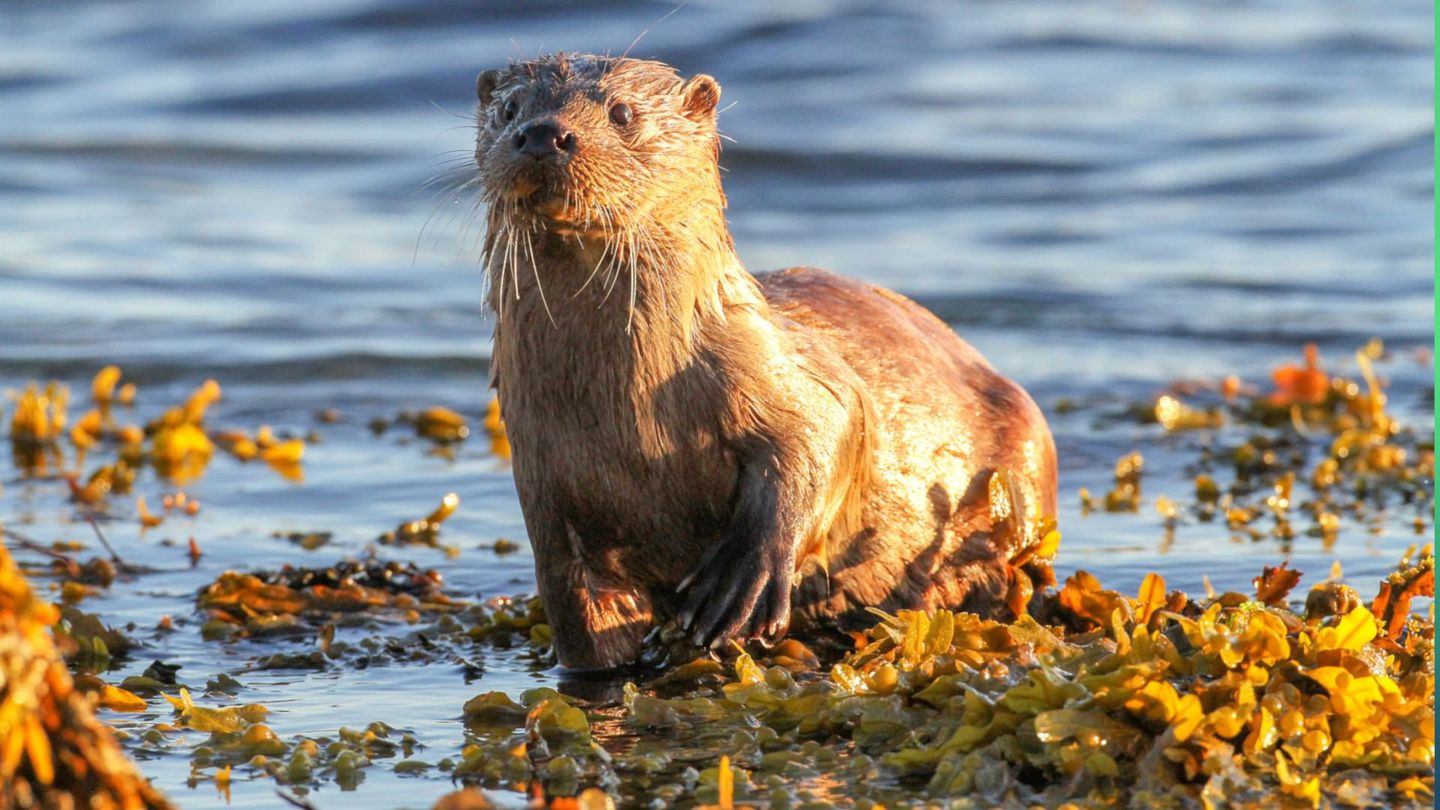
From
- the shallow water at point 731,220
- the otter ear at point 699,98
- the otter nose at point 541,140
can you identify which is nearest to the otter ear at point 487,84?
the shallow water at point 731,220

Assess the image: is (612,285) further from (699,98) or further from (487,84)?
(487,84)

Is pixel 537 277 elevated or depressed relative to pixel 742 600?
elevated

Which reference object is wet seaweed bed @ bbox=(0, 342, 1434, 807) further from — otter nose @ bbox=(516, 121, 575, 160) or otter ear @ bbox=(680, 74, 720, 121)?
otter ear @ bbox=(680, 74, 720, 121)

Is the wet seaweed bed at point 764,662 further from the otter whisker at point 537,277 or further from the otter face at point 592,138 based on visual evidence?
the otter face at point 592,138

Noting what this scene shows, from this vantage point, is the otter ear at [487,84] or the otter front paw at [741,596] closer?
the otter front paw at [741,596]

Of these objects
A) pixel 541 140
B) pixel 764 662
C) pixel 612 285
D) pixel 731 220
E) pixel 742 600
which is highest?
pixel 731 220

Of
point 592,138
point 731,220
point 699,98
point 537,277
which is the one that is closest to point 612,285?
point 537,277

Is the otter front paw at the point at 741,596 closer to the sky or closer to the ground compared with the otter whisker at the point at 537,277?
closer to the ground

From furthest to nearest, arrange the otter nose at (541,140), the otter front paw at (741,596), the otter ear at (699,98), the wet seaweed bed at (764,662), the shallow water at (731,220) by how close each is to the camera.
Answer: the shallow water at (731,220) → the otter ear at (699,98) → the otter front paw at (741,596) → the otter nose at (541,140) → the wet seaweed bed at (764,662)

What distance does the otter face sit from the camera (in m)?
4.05

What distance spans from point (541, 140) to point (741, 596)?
99 cm

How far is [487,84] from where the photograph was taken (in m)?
4.62

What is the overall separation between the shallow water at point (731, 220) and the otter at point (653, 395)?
0.32m

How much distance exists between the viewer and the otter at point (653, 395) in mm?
4184
